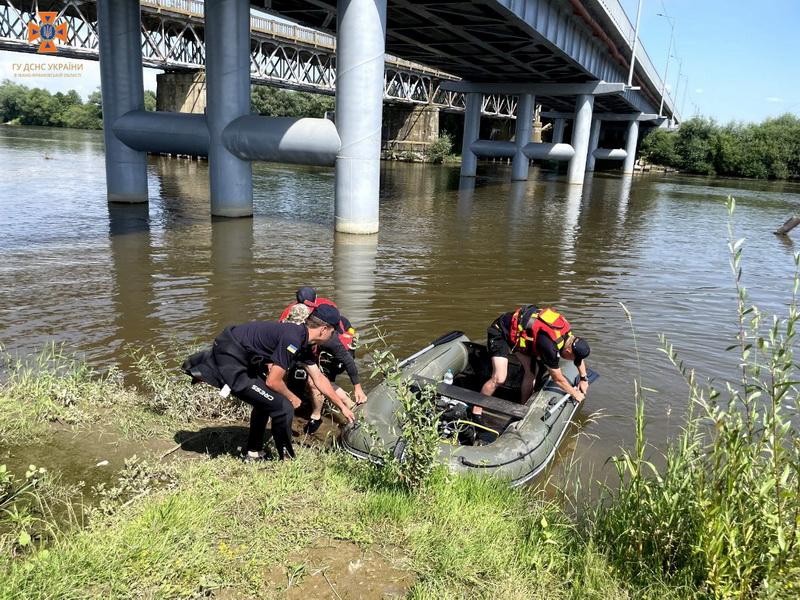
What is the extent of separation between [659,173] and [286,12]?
44.0m

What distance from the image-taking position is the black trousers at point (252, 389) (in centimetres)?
412

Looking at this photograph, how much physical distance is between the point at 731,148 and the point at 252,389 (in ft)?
201

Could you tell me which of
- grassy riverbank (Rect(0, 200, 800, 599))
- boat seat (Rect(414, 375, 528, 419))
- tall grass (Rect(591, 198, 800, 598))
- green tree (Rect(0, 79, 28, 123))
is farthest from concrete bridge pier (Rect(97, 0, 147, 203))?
green tree (Rect(0, 79, 28, 123))

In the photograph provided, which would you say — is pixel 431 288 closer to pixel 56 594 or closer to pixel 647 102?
pixel 56 594

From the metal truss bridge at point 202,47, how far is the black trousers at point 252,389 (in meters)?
31.6

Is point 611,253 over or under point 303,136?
under

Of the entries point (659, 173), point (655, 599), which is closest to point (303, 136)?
point (655, 599)

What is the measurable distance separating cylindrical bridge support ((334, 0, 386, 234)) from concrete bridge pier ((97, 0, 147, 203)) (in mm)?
6556

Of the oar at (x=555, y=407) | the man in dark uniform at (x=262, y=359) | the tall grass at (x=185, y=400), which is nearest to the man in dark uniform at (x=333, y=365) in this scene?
the man in dark uniform at (x=262, y=359)

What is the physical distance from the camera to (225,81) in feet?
50.0

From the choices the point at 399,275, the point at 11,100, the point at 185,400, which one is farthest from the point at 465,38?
the point at 11,100

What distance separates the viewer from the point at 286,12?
23234 mm

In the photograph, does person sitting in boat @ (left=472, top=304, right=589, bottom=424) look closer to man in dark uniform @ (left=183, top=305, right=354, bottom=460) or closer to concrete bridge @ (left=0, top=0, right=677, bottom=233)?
man in dark uniform @ (left=183, top=305, right=354, bottom=460)

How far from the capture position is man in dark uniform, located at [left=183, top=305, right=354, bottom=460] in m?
4.11
